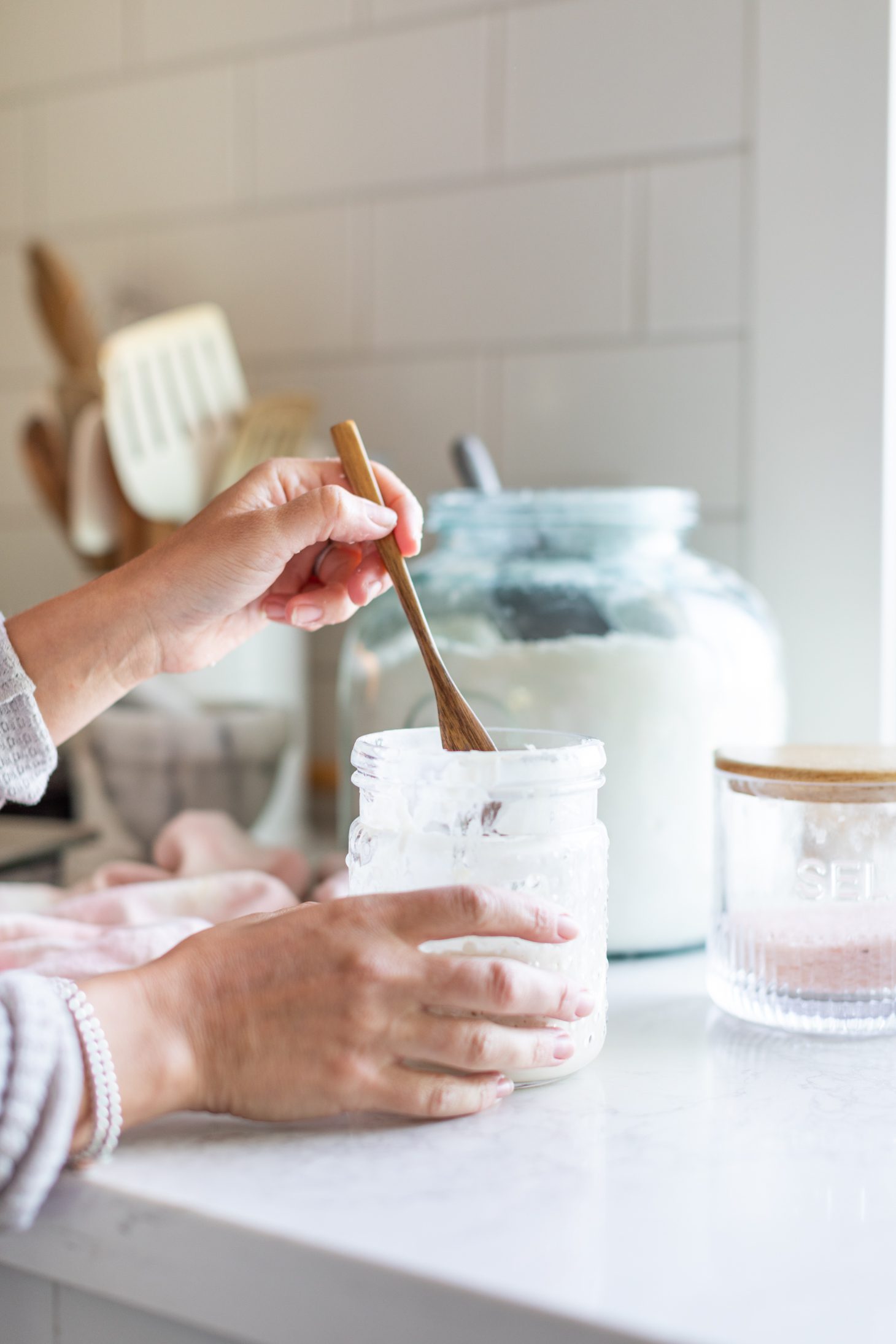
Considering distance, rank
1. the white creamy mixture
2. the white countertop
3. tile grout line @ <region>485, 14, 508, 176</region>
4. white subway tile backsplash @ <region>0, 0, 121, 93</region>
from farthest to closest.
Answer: white subway tile backsplash @ <region>0, 0, 121, 93</region>
tile grout line @ <region>485, 14, 508, 176</region>
the white creamy mixture
the white countertop

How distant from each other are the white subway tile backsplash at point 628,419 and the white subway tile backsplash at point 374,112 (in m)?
0.21

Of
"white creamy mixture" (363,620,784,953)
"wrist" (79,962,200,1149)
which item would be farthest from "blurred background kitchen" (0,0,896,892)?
"wrist" (79,962,200,1149)

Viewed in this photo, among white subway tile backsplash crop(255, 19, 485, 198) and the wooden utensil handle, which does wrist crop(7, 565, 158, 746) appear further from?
white subway tile backsplash crop(255, 19, 485, 198)

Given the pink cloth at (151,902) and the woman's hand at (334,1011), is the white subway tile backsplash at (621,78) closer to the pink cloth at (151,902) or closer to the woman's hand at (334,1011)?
the pink cloth at (151,902)

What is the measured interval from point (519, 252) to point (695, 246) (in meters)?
0.16

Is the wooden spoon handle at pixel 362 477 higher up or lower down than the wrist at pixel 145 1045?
higher up

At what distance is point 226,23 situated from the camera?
1257 mm

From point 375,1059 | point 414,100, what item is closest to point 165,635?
point 375,1059

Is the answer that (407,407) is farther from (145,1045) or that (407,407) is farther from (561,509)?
(145,1045)

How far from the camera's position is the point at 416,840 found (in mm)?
562

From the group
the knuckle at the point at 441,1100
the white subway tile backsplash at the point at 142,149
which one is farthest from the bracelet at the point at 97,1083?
the white subway tile backsplash at the point at 142,149

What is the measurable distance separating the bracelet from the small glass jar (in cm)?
32

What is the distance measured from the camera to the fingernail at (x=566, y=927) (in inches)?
20.7

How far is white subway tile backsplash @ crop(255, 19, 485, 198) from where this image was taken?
1.13 meters
